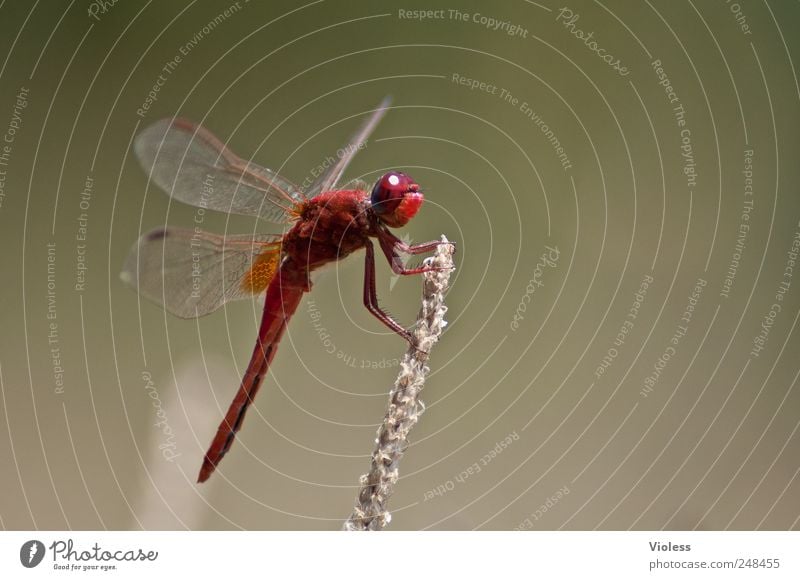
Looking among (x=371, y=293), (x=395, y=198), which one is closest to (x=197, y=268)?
(x=371, y=293)

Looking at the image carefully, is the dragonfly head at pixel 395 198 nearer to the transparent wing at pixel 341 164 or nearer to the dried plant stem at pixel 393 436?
the transparent wing at pixel 341 164

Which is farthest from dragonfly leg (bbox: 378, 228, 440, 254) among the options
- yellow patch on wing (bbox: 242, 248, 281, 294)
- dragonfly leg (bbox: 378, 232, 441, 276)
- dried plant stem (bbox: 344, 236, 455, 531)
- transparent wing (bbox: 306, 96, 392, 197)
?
dried plant stem (bbox: 344, 236, 455, 531)

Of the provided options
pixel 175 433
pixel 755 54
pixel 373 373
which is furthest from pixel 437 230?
pixel 755 54

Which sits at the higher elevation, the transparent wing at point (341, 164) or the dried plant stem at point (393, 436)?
the transparent wing at point (341, 164)

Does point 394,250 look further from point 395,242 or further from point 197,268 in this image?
point 197,268

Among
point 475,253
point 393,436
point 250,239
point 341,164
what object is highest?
point 341,164

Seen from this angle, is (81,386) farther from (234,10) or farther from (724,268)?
(724,268)

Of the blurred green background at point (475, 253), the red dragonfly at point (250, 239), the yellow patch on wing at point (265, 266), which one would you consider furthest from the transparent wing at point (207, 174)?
the blurred green background at point (475, 253)
